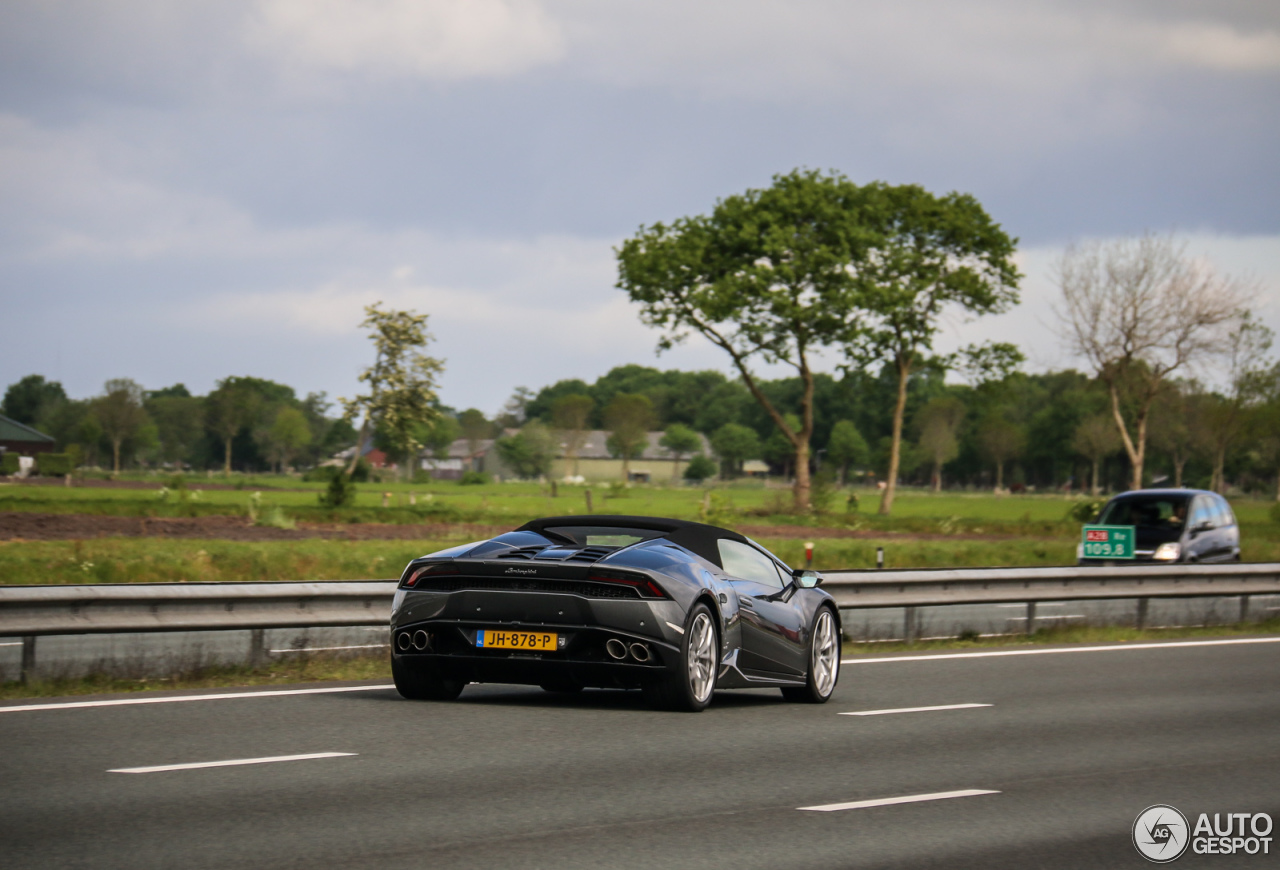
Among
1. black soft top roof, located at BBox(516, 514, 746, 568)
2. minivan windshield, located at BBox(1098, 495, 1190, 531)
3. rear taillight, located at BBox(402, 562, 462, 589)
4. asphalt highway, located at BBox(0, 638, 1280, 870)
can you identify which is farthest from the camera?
minivan windshield, located at BBox(1098, 495, 1190, 531)

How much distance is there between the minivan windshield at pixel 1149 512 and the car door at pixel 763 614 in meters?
14.6

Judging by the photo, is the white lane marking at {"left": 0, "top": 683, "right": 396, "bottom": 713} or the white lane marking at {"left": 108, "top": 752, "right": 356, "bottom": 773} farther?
Answer: the white lane marking at {"left": 0, "top": 683, "right": 396, "bottom": 713}

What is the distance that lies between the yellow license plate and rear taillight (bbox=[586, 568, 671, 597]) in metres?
0.44

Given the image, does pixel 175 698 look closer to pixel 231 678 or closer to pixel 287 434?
pixel 231 678

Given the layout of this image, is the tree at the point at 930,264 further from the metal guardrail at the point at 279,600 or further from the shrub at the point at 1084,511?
the metal guardrail at the point at 279,600

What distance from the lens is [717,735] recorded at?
8641mm

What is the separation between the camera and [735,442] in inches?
7146

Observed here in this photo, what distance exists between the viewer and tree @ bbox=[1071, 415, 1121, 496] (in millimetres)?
140625

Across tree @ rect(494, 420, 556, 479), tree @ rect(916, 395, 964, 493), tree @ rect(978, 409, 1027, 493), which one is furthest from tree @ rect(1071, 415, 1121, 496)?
tree @ rect(494, 420, 556, 479)

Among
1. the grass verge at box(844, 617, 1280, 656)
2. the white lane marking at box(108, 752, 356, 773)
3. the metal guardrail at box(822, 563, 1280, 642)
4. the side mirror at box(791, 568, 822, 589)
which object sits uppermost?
the side mirror at box(791, 568, 822, 589)

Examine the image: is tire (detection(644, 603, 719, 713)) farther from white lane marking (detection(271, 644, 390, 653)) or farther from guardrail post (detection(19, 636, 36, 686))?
guardrail post (detection(19, 636, 36, 686))

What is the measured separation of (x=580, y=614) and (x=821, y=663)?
2.88m

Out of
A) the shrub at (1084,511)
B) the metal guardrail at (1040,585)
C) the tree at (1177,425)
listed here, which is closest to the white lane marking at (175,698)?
the metal guardrail at (1040,585)

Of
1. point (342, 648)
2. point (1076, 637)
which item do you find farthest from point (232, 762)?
point (1076, 637)
